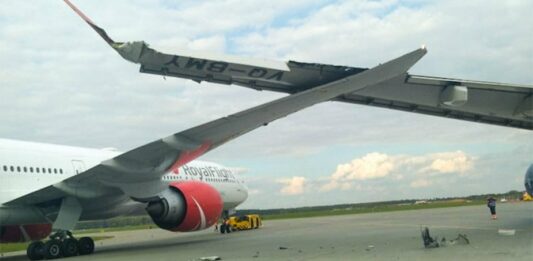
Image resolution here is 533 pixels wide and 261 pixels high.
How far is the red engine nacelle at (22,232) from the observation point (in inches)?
593

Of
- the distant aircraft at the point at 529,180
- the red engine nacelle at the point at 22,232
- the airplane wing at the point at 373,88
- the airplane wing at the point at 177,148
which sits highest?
the airplane wing at the point at 373,88

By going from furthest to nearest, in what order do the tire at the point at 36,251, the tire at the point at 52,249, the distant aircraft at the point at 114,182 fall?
the tire at the point at 36,251
the tire at the point at 52,249
the distant aircraft at the point at 114,182

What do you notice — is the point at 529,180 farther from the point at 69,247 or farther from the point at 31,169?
the point at 31,169

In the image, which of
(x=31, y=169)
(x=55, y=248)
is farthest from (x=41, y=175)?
(x=55, y=248)

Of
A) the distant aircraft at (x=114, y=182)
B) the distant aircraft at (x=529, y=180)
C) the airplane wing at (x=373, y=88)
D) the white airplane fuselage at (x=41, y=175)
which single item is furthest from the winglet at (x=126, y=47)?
the distant aircraft at (x=529, y=180)

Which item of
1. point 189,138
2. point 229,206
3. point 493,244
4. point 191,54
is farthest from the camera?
point 229,206

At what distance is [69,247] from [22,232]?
204 cm

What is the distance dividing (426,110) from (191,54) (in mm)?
6714

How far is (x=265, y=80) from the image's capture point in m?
11.4

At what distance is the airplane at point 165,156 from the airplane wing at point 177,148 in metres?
0.02

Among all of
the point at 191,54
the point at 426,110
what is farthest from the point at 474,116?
the point at 191,54

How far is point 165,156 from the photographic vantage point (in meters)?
12.7

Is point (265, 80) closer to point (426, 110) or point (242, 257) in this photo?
point (242, 257)

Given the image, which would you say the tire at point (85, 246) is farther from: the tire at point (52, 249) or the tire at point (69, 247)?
the tire at point (52, 249)
